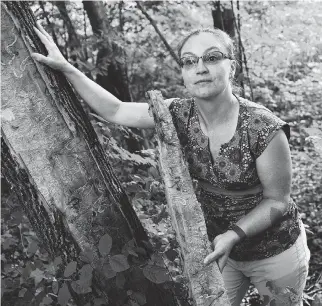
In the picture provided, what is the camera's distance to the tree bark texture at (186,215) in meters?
1.69

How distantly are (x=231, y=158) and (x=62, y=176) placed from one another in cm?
76

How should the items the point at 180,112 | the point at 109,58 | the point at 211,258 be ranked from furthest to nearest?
the point at 109,58 < the point at 180,112 < the point at 211,258

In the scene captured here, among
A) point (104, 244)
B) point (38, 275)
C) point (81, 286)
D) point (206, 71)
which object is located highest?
point (206, 71)

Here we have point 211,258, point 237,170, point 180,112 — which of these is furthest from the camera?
point 180,112

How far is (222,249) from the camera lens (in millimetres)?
1751

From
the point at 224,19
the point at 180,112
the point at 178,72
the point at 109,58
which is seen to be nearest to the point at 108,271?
the point at 180,112

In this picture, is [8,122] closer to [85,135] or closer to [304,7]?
[85,135]

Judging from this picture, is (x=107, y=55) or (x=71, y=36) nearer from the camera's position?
(x=107, y=55)

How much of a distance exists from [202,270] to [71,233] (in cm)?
59

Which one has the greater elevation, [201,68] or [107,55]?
[201,68]

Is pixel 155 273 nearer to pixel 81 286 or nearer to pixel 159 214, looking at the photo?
pixel 81 286

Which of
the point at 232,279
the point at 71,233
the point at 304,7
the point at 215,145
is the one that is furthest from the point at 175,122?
the point at 304,7

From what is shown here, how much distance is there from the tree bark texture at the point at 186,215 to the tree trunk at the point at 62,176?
0.59ft

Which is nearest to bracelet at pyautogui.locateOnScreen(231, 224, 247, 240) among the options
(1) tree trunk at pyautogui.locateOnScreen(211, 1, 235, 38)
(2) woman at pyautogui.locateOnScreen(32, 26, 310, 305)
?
(2) woman at pyautogui.locateOnScreen(32, 26, 310, 305)
